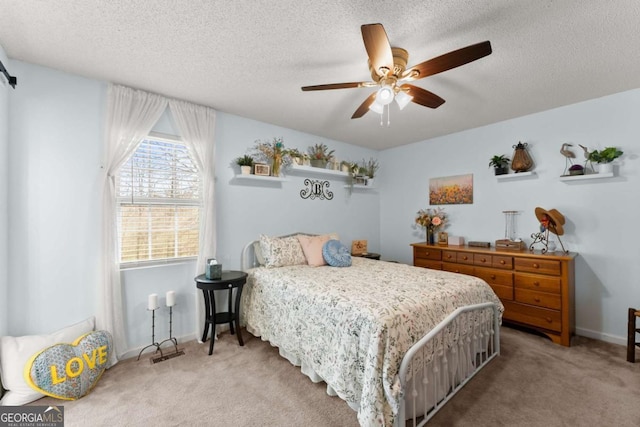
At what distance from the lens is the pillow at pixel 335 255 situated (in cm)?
337

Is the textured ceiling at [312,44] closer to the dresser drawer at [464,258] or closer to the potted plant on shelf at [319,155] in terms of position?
the potted plant on shelf at [319,155]

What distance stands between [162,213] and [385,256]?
3.90 m

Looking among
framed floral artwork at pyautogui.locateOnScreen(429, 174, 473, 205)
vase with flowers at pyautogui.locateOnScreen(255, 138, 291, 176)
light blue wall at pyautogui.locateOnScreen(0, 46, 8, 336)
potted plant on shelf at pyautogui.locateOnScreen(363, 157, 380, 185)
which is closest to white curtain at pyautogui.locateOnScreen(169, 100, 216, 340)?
vase with flowers at pyautogui.locateOnScreen(255, 138, 291, 176)

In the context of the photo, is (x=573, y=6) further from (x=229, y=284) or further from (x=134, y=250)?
(x=134, y=250)

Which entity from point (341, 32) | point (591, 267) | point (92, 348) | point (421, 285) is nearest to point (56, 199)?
point (92, 348)

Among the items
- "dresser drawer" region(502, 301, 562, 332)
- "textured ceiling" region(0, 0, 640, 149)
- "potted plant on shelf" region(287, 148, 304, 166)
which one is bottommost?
"dresser drawer" region(502, 301, 562, 332)

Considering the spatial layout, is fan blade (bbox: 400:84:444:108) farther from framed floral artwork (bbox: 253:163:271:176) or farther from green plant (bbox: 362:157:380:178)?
green plant (bbox: 362:157:380:178)

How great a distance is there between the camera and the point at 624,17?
1.81m

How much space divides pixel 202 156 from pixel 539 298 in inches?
164

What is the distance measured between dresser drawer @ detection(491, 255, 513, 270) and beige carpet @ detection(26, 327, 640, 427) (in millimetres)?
938

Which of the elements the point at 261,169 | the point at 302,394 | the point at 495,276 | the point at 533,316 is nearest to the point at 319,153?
the point at 261,169

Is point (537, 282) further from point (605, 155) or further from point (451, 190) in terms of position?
point (451, 190)

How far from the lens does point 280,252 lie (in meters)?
3.42

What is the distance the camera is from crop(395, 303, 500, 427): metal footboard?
1740 millimetres
